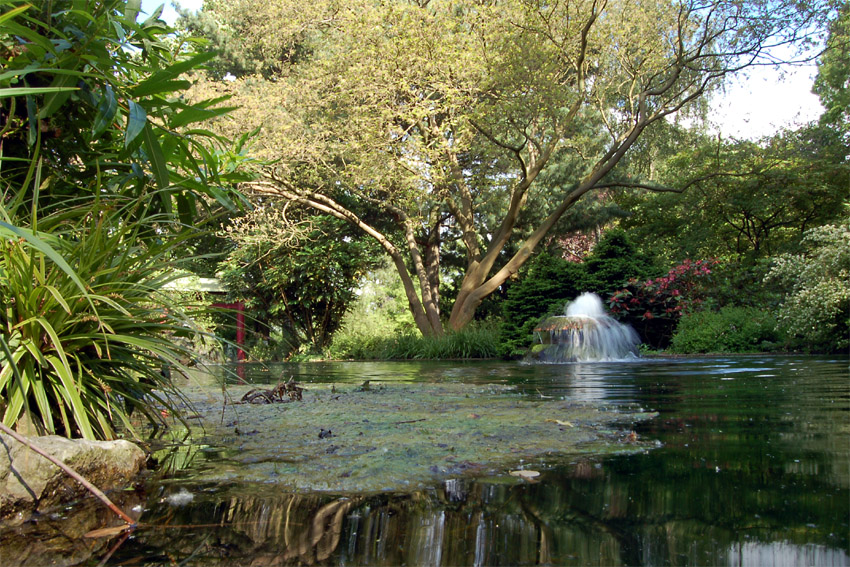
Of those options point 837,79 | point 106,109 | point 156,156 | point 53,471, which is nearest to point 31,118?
point 106,109

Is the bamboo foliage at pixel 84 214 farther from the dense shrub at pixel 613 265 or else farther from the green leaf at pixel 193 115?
the dense shrub at pixel 613 265

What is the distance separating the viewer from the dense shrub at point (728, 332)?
12.5 metres

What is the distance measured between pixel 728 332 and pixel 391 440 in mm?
11445

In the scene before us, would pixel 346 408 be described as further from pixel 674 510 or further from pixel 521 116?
pixel 521 116

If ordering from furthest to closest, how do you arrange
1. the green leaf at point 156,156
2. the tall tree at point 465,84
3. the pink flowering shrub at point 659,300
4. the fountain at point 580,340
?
the pink flowering shrub at point 659,300 → the tall tree at point 465,84 → the fountain at point 580,340 → the green leaf at point 156,156

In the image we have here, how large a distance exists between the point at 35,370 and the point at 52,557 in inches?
44.1

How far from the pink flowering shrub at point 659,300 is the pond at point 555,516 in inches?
466

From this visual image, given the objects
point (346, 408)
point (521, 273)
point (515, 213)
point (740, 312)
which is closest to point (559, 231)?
point (521, 273)

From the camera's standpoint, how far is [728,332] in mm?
12914

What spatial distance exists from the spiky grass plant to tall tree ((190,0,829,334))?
10872mm

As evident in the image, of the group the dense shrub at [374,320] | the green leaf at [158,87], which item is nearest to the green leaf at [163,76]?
the green leaf at [158,87]

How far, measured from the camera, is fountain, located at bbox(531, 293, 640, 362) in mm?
12836

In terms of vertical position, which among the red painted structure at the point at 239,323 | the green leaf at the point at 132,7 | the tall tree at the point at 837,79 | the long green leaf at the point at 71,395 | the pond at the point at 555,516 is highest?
the tall tree at the point at 837,79

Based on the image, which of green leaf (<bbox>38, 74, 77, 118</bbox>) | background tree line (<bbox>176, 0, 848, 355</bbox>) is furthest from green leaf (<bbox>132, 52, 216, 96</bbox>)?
background tree line (<bbox>176, 0, 848, 355</bbox>)
